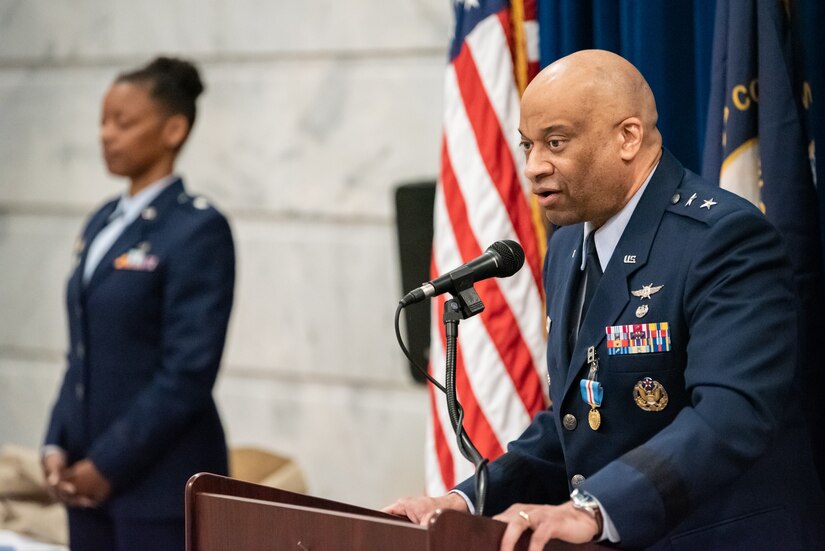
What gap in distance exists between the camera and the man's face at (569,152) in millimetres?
1702

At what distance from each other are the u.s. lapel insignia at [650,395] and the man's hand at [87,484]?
167 cm

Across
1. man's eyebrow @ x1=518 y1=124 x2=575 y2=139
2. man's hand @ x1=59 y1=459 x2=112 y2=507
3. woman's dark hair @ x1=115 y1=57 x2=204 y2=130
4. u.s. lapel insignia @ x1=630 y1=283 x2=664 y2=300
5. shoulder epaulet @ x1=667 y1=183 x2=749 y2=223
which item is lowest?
man's hand @ x1=59 y1=459 x2=112 y2=507

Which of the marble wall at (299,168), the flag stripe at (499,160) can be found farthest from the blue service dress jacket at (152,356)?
the marble wall at (299,168)

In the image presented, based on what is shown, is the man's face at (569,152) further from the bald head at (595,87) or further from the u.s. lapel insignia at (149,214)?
the u.s. lapel insignia at (149,214)

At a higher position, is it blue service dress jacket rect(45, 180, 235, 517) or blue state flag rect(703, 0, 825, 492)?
blue state flag rect(703, 0, 825, 492)

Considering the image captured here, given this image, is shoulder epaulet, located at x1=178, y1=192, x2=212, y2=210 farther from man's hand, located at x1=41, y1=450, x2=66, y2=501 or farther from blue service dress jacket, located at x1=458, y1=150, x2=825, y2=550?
blue service dress jacket, located at x1=458, y1=150, x2=825, y2=550

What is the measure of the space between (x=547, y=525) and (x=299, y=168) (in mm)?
3174

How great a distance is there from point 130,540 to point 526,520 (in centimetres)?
179

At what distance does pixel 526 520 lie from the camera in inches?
55.2

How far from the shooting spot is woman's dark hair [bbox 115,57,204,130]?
3.29m

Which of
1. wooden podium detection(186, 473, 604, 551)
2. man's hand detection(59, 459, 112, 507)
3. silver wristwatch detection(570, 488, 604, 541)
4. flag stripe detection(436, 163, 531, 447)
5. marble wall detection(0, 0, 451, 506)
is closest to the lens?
wooden podium detection(186, 473, 604, 551)

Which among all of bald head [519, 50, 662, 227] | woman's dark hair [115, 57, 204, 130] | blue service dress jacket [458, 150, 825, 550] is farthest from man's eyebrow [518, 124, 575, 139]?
woman's dark hair [115, 57, 204, 130]

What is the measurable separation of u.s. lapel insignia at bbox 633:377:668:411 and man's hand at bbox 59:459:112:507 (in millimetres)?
1672

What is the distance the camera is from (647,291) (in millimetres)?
1712
